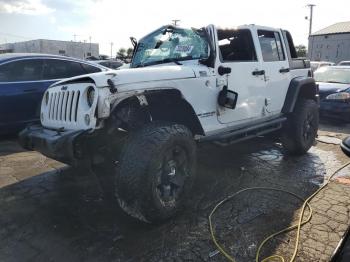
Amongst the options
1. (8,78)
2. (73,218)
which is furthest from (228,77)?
(8,78)

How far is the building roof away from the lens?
140 feet

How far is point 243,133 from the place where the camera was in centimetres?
471

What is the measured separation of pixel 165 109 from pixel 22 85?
3.16 metres

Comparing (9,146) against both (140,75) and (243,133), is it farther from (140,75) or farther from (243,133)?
(243,133)

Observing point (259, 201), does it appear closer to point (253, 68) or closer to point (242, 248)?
point (242, 248)

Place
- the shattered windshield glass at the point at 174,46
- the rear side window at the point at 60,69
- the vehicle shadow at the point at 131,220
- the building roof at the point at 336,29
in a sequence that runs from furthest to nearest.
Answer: the building roof at the point at 336,29
the rear side window at the point at 60,69
the shattered windshield glass at the point at 174,46
the vehicle shadow at the point at 131,220

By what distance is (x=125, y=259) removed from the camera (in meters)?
3.00

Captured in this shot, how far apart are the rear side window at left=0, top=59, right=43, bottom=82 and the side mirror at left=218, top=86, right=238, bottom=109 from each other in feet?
11.5

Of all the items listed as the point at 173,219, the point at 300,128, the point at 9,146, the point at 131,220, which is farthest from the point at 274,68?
the point at 9,146

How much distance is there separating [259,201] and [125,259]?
1.80 meters

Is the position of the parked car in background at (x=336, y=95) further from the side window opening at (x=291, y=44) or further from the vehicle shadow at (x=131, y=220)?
the vehicle shadow at (x=131, y=220)

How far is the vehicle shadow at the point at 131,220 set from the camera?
10.2 feet

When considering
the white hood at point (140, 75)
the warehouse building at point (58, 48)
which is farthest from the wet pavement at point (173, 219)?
the warehouse building at point (58, 48)

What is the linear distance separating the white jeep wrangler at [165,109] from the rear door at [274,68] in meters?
0.02
